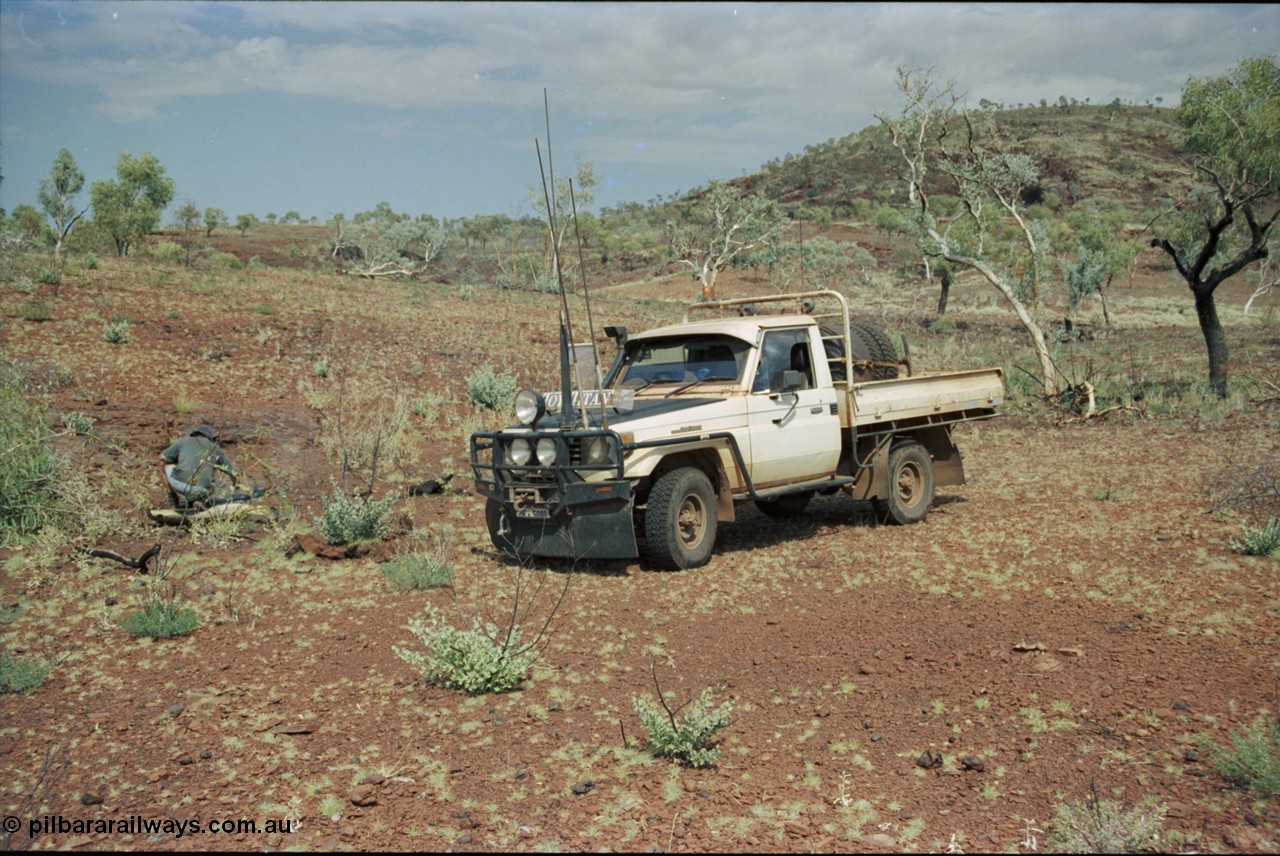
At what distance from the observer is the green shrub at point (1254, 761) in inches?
153

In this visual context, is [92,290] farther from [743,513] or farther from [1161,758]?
[1161,758]

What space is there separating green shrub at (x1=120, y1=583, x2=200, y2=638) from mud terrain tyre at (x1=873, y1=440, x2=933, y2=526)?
634cm

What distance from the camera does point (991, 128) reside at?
755 inches

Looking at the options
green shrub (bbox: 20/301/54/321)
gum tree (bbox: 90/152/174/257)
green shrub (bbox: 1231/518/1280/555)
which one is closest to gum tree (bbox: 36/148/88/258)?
gum tree (bbox: 90/152/174/257)

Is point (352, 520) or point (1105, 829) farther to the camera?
point (352, 520)

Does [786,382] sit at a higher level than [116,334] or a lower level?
lower

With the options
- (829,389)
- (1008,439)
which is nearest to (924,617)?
(829,389)

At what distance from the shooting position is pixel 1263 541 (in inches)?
293

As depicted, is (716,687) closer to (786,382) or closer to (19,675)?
(786,382)

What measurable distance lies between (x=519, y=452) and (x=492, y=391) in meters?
7.46

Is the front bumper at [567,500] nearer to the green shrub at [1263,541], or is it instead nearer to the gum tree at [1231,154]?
the green shrub at [1263,541]

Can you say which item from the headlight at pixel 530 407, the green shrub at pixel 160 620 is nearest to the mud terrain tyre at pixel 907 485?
the headlight at pixel 530 407

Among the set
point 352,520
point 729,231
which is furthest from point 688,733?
point 729,231

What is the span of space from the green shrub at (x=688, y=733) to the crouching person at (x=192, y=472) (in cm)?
591
